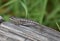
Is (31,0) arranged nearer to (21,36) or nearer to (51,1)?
(51,1)

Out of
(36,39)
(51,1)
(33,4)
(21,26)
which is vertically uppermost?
(51,1)

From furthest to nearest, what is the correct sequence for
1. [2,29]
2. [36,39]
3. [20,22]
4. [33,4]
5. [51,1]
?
1. [51,1]
2. [33,4]
3. [20,22]
4. [2,29]
5. [36,39]

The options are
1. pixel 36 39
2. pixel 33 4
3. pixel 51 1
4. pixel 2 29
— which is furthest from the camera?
pixel 51 1

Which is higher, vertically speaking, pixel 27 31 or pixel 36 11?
pixel 36 11

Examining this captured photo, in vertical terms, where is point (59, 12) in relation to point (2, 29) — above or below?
above

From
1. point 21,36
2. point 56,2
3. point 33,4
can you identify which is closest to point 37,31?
point 21,36

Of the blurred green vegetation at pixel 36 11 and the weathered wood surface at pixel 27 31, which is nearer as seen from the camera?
the weathered wood surface at pixel 27 31

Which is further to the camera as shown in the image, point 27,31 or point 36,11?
point 36,11

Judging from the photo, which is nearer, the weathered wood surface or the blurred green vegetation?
the weathered wood surface
